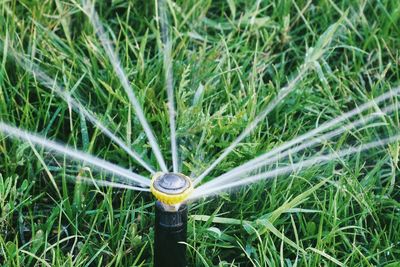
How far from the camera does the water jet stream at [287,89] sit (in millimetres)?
1772

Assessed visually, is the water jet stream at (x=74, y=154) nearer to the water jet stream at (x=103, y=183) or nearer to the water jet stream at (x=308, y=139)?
the water jet stream at (x=103, y=183)

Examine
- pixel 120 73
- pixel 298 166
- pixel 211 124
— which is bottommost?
pixel 298 166

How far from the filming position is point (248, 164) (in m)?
1.77

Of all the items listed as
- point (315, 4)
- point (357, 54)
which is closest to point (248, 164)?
point (357, 54)

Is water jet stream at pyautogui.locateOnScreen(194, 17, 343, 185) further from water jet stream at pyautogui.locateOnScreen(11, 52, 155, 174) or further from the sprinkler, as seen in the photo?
the sprinkler

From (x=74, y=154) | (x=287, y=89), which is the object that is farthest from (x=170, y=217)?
(x=287, y=89)

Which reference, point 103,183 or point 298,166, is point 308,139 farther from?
point 103,183

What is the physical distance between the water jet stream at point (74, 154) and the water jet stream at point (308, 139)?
7.3 inches

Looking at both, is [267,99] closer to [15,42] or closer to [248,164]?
[248,164]

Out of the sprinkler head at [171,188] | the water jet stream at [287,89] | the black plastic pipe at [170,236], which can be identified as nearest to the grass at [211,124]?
the water jet stream at [287,89]

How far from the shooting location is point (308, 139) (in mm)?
1914

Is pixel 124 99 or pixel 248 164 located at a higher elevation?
pixel 124 99

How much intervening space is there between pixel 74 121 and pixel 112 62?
196 mm

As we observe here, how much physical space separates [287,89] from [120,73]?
45 cm
